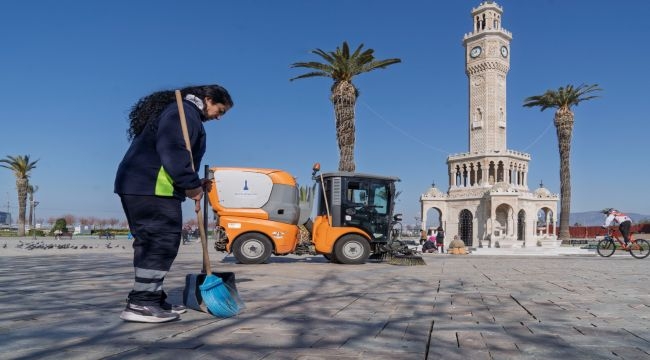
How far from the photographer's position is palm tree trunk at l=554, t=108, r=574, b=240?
133 ft

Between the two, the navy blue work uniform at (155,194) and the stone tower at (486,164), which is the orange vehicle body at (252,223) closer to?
the navy blue work uniform at (155,194)

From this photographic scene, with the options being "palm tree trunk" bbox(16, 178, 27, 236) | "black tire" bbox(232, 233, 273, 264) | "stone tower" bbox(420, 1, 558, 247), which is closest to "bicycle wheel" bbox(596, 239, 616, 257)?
"black tire" bbox(232, 233, 273, 264)

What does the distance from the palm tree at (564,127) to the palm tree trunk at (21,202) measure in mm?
50098

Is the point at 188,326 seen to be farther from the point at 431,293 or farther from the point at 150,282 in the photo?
the point at 431,293

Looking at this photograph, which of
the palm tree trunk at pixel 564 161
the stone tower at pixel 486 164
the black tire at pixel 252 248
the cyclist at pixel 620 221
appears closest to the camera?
the black tire at pixel 252 248

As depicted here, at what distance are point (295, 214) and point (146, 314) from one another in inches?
288

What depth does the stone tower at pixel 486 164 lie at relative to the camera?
170 feet

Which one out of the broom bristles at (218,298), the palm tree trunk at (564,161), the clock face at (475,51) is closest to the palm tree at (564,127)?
the palm tree trunk at (564,161)

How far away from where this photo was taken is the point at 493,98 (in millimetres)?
54625

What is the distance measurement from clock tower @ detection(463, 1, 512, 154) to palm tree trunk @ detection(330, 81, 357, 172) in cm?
3343

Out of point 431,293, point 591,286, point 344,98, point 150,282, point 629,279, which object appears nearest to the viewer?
point 150,282

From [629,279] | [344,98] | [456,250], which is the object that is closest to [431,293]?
[629,279]

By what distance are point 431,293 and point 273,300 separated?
1.91 metres

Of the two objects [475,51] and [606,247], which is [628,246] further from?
[475,51]
